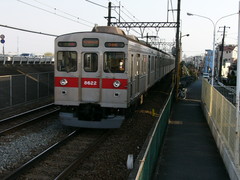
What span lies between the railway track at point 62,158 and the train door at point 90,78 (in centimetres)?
125

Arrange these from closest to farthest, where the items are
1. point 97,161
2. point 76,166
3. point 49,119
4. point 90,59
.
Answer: point 76,166 < point 97,161 < point 90,59 < point 49,119

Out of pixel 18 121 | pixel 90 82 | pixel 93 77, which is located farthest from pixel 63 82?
pixel 18 121

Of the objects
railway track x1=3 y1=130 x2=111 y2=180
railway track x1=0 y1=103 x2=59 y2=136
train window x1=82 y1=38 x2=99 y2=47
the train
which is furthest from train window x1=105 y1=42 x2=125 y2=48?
railway track x1=0 y1=103 x2=59 y2=136

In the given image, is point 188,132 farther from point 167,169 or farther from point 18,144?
point 18,144

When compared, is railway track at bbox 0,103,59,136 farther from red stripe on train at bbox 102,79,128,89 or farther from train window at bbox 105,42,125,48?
train window at bbox 105,42,125,48

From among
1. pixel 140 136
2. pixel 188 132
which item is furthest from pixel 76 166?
pixel 188 132

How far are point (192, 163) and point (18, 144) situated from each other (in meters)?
4.82

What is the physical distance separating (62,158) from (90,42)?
4.02 m

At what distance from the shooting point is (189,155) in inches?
355

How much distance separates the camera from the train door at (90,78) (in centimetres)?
1052

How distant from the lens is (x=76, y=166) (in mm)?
7500

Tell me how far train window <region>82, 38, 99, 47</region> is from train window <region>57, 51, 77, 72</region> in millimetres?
466

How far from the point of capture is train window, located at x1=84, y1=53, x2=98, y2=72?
1056 cm

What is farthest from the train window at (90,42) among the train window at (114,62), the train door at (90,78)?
the train window at (114,62)
